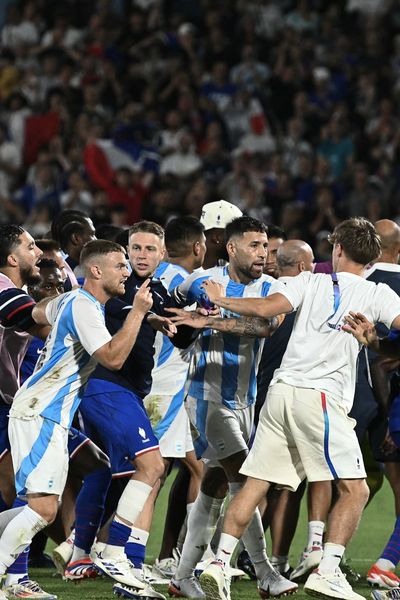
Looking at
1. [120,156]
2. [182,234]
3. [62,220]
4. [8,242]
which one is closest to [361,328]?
[182,234]

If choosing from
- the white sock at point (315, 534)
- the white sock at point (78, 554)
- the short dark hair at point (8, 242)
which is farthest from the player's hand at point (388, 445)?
the short dark hair at point (8, 242)

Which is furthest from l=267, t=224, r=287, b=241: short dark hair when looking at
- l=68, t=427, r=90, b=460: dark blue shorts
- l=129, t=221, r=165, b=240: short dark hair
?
l=68, t=427, r=90, b=460: dark blue shorts

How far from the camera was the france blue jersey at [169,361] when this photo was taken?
24.4 ft

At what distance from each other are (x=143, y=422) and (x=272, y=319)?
910 millimetres

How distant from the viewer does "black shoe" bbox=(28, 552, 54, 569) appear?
25.0 ft

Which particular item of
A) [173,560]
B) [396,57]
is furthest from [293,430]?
[396,57]

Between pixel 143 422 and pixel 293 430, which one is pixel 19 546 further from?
pixel 293 430

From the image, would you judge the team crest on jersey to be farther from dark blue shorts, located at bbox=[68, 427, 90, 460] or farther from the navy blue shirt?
dark blue shorts, located at bbox=[68, 427, 90, 460]

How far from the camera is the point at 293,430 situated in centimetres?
602

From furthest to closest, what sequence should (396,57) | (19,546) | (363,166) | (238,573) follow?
(396,57) < (363,166) < (238,573) < (19,546)

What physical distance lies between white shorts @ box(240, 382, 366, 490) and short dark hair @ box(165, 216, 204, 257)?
5.67 ft

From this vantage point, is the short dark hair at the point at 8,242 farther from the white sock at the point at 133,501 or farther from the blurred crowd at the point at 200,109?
the blurred crowd at the point at 200,109

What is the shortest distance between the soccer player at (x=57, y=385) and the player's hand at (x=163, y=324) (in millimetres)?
221

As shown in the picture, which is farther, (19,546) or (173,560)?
(173,560)
